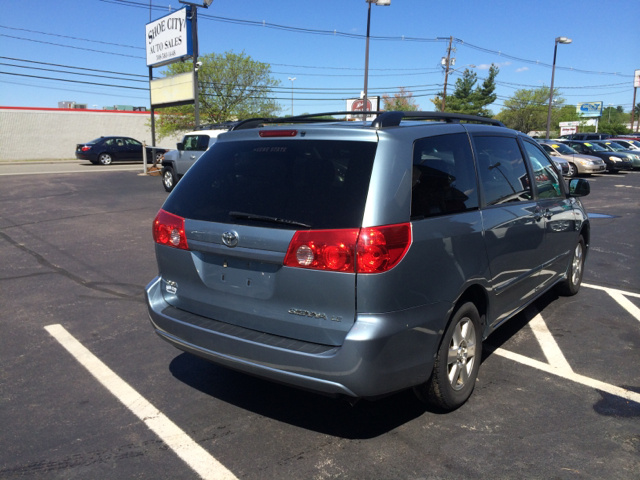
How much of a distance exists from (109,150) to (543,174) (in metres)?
31.0

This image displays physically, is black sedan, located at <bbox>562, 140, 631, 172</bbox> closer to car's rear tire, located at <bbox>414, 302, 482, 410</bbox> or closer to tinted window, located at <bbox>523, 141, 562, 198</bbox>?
tinted window, located at <bbox>523, 141, 562, 198</bbox>

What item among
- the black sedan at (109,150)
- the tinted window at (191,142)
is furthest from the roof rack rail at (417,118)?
the black sedan at (109,150)

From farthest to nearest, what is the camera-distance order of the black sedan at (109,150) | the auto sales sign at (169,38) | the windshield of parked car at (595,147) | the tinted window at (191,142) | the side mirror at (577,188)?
the black sedan at (109,150)
the windshield of parked car at (595,147)
the auto sales sign at (169,38)
the tinted window at (191,142)
the side mirror at (577,188)

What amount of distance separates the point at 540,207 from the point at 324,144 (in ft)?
7.95

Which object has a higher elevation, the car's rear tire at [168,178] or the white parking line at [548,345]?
the car's rear tire at [168,178]

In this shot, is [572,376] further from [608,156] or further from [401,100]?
[401,100]

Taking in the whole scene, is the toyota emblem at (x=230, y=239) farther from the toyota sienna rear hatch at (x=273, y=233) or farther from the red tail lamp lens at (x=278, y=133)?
the red tail lamp lens at (x=278, y=133)

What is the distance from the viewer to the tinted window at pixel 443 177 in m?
3.11

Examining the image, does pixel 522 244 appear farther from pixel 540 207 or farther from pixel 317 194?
pixel 317 194

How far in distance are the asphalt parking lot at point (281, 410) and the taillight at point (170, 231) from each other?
3.51 feet

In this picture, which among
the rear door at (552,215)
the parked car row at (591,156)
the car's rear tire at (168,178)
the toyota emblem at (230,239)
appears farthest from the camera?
the parked car row at (591,156)

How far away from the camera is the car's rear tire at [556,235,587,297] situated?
19.4 feet

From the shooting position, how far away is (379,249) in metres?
2.78

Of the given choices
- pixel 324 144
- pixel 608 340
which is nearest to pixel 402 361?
pixel 324 144
